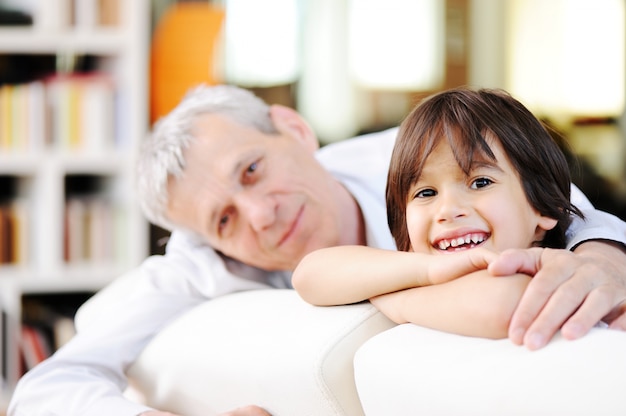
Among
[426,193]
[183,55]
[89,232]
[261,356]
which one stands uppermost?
[183,55]

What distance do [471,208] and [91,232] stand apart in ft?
9.11

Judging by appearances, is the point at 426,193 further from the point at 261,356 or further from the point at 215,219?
the point at 215,219

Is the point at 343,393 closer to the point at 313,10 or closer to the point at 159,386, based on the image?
the point at 159,386

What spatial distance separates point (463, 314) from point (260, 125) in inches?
40.9

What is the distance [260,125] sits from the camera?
1950mm

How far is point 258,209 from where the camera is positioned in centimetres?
180

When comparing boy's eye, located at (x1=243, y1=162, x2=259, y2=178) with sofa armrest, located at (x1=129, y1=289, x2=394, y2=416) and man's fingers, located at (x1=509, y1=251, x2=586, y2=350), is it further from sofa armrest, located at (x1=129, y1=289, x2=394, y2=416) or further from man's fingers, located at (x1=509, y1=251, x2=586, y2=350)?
man's fingers, located at (x1=509, y1=251, x2=586, y2=350)

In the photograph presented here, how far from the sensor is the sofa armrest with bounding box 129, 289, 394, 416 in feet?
3.69

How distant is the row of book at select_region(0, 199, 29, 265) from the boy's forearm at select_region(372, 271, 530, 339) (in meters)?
2.83

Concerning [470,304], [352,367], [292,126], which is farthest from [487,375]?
[292,126]

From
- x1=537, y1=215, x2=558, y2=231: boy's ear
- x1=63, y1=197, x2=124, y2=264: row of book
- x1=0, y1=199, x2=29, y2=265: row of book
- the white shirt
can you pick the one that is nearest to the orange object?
x1=63, y1=197, x2=124, y2=264: row of book

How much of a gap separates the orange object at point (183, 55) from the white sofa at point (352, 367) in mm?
2246

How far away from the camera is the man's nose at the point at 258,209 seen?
1.79 meters

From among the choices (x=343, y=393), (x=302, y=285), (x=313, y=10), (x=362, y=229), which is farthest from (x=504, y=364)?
(x=313, y=10)
